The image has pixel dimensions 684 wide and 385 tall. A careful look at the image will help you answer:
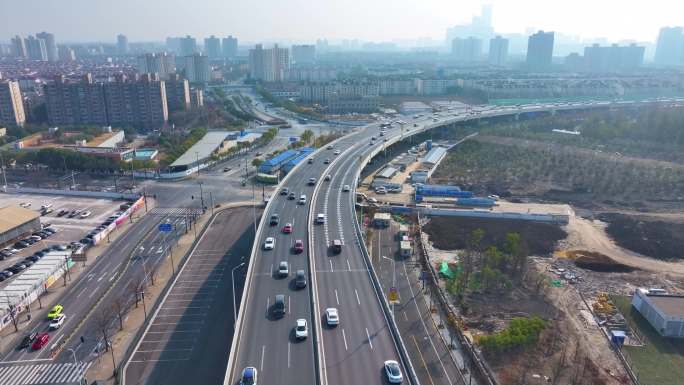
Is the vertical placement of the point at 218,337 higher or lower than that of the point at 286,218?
lower

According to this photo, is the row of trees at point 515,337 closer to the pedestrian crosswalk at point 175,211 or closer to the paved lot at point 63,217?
the pedestrian crosswalk at point 175,211

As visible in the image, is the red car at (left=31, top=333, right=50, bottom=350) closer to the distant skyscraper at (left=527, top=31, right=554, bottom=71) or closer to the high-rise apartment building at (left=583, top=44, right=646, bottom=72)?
the high-rise apartment building at (left=583, top=44, right=646, bottom=72)

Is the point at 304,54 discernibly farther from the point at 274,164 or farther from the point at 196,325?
the point at 196,325

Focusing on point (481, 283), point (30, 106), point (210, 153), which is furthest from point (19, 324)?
point (30, 106)

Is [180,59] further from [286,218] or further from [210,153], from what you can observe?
[286,218]

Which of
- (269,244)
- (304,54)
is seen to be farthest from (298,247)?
(304,54)

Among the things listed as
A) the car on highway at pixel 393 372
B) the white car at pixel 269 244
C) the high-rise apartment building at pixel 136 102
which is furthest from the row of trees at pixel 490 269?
the high-rise apartment building at pixel 136 102
